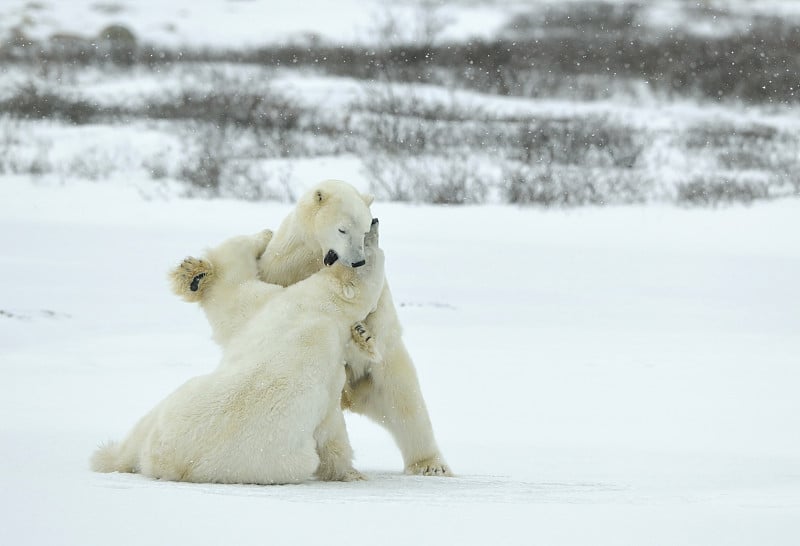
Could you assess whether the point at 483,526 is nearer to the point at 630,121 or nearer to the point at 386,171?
the point at 386,171

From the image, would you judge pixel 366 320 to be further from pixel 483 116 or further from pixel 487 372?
pixel 483 116

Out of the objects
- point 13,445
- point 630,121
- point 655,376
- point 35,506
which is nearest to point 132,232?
point 655,376

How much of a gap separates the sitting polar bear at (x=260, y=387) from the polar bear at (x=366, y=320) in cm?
5

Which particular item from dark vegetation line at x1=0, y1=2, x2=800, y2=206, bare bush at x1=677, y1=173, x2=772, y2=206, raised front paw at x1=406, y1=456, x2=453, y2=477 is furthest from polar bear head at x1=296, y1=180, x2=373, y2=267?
bare bush at x1=677, y1=173, x2=772, y2=206

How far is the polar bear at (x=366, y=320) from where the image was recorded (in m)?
2.58

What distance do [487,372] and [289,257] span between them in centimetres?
221

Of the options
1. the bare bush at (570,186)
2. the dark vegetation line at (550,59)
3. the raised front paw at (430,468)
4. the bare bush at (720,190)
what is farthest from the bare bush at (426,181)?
the raised front paw at (430,468)

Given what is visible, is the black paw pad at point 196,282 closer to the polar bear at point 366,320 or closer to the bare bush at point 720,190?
the polar bear at point 366,320

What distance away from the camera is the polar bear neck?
2723 mm

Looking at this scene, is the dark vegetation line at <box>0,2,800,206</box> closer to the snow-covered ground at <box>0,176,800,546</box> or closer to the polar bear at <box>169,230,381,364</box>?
the snow-covered ground at <box>0,176,800,546</box>

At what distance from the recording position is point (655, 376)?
4887 millimetres

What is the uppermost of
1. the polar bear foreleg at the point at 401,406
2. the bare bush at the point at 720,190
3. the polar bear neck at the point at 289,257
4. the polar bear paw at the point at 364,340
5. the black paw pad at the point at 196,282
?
the bare bush at the point at 720,190

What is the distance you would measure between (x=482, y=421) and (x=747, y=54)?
19.4 metres

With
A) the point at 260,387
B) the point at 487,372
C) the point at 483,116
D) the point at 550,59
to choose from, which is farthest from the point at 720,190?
the point at 550,59
